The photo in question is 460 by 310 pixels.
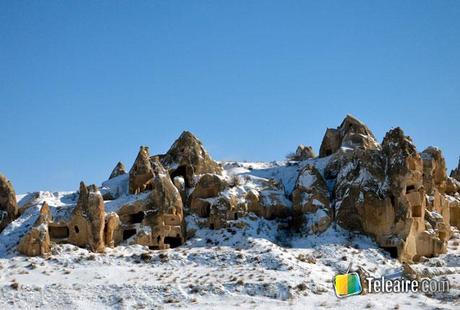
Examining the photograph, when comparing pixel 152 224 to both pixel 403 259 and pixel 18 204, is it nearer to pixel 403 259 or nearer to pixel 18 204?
pixel 18 204

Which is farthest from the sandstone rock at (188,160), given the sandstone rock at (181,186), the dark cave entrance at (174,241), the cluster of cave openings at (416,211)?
the cluster of cave openings at (416,211)

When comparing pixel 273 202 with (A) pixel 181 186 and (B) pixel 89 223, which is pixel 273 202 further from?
(B) pixel 89 223

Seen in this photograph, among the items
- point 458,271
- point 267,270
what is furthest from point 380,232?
point 267,270

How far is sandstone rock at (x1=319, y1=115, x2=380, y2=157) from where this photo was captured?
51.7 meters

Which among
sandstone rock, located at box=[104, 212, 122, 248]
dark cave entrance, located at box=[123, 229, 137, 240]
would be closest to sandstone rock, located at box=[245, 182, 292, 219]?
dark cave entrance, located at box=[123, 229, 137, 240]

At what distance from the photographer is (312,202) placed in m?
46.0

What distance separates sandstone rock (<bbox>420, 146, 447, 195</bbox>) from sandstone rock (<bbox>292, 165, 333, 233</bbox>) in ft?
26.2

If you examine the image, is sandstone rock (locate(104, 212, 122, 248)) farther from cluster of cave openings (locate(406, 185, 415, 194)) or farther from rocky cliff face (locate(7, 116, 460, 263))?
cluster of cave openings (locate(406, 185, 415, 194))

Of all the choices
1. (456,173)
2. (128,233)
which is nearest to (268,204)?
(128,233)

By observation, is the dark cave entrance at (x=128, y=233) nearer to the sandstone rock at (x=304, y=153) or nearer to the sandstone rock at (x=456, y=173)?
the sandstone rock at (x=304, y=153)

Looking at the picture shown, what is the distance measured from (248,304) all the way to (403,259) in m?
13.4

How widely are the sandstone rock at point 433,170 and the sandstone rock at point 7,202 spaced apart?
29898mm

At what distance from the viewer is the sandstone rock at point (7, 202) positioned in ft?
148

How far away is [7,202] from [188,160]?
44.4 ft
